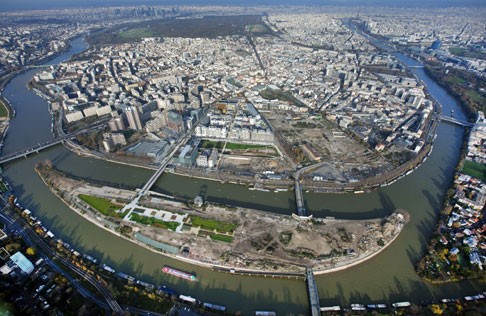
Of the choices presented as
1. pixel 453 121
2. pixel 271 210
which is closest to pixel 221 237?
pixel 271 210

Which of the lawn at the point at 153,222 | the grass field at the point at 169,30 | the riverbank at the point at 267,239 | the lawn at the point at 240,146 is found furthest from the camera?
the grass field at the point at 169,30

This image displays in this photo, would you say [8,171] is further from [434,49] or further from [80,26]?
[80,26]

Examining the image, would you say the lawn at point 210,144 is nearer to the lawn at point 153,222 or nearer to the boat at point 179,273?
the lawn at point 153,222

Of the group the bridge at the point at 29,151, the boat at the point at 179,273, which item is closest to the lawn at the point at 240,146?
the boat at the point at 179,273

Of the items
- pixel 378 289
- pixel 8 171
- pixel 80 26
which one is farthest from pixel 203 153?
pixel 80 26

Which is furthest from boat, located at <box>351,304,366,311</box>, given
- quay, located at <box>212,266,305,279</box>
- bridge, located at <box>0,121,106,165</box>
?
bridge, located at <box>0,121,106,165</box>

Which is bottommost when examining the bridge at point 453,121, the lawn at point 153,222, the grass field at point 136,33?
the lawn at point 153,222

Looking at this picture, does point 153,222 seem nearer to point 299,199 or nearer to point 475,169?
point 299,199
